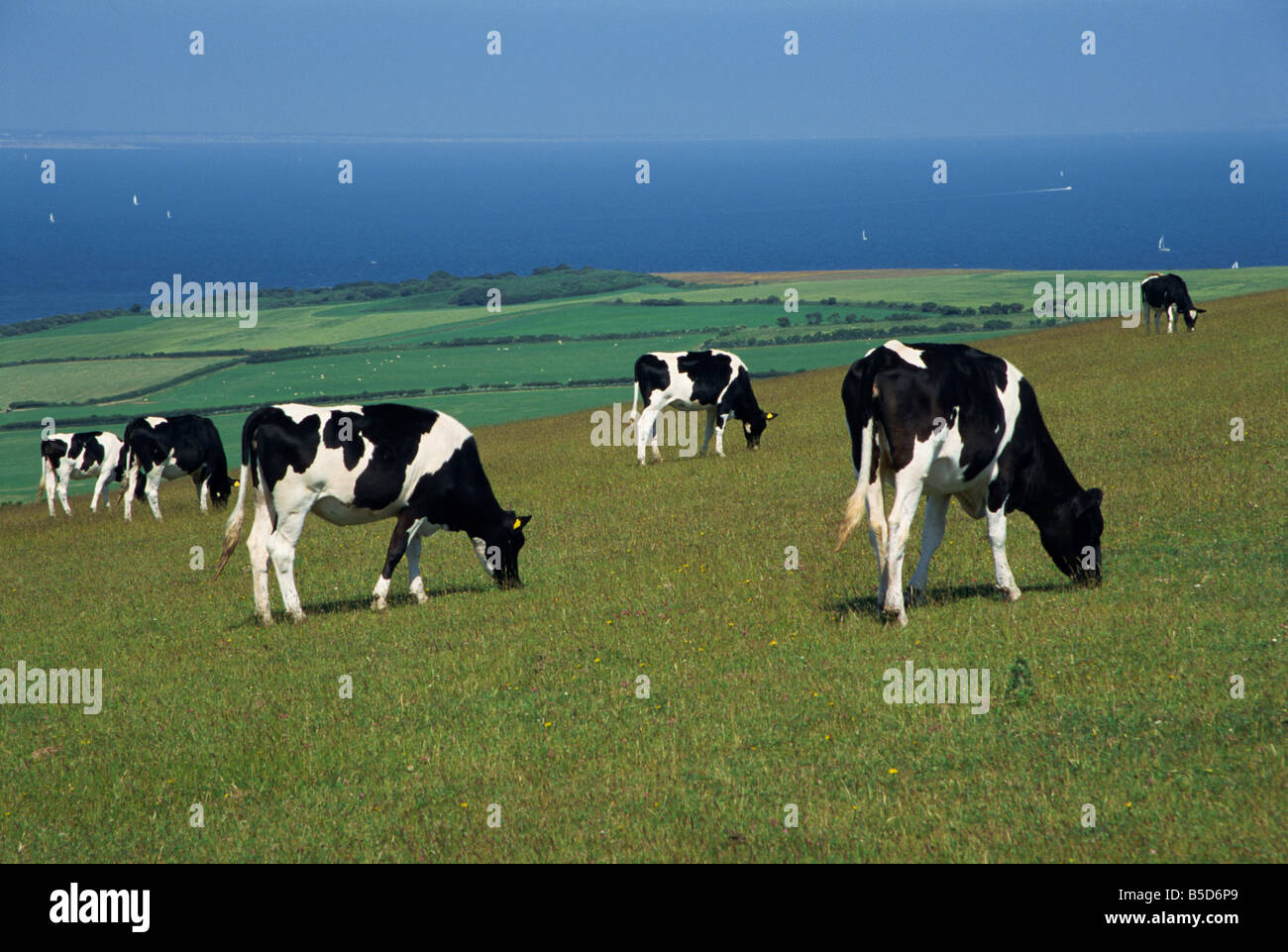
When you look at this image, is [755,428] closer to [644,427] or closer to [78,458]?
[644,427]

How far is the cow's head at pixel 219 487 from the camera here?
99.5 ft

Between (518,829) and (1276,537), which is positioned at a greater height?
(1276,537)

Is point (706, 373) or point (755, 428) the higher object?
point (706, 373)

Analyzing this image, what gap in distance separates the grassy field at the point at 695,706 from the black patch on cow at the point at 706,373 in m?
8.88

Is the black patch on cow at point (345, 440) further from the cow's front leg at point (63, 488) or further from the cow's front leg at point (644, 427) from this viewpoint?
the cow's front leg at point (63, 488)

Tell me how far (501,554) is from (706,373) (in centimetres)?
1334

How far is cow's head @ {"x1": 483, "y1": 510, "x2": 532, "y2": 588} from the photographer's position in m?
16.1

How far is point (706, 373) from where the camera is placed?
28.6 m

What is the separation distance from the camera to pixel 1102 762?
8164mm

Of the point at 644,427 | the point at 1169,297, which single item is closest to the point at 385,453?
the point at 644,427

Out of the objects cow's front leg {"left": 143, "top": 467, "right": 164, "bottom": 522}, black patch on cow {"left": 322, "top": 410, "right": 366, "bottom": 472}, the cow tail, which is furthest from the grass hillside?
the cow tail

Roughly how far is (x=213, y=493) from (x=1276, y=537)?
24.0 meters
